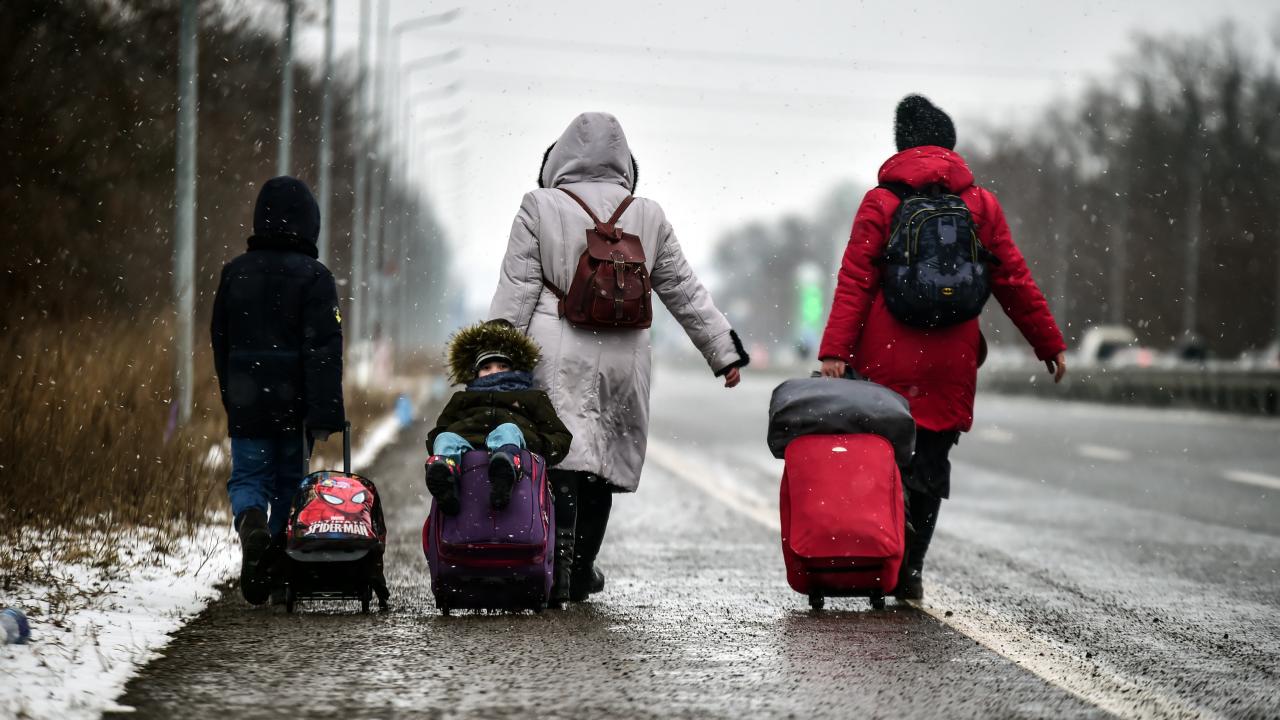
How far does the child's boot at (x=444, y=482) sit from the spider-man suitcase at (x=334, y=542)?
1.37 feet

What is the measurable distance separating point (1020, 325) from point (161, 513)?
4.17 metres

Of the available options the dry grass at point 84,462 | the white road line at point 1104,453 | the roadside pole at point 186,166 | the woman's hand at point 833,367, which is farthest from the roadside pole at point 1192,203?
the woman's hand at point 833,367

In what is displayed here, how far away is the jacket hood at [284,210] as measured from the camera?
688cm

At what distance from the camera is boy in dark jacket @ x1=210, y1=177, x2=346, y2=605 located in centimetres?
683

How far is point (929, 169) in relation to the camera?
686 centimetres

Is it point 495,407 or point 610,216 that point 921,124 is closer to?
point 610,216

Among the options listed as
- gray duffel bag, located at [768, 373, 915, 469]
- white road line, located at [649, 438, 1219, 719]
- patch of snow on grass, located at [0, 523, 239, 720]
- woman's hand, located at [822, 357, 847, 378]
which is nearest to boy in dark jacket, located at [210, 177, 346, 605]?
patch of snow on grass, located at [0, 523, 239, 720]

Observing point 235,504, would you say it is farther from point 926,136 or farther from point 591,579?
point 926,136

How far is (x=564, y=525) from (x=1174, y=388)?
89.2ft

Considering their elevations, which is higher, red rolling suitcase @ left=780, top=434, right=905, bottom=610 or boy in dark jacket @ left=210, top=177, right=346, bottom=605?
boy in dark jacket @ left=210, top=177, right=346, bottom=605

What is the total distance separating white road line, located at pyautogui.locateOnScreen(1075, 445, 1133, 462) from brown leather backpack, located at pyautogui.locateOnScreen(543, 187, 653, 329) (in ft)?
36.9

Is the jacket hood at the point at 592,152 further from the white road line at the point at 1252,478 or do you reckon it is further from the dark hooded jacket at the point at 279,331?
the white road line at the point at 1252,478

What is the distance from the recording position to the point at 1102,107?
72.8m

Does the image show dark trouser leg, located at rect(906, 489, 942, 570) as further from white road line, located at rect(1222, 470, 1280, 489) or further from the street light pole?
the street light pole
